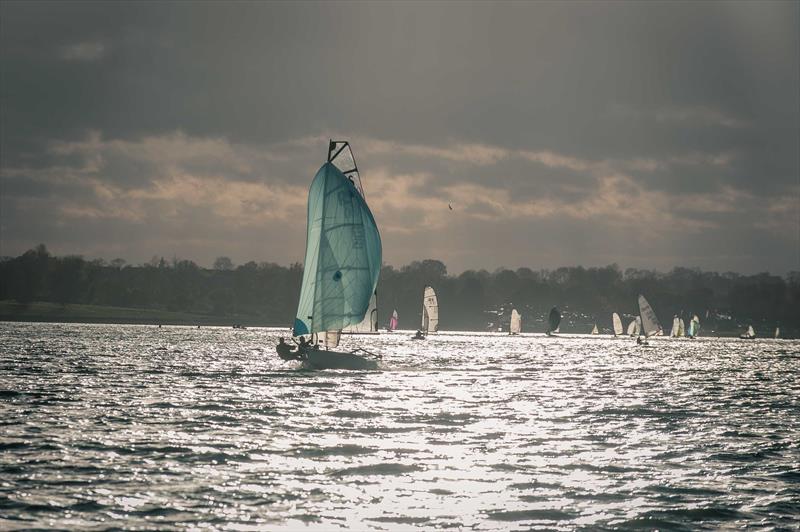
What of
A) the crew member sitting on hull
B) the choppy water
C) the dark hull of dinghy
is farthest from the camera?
the crew member sitting on hull

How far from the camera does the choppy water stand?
2427cm

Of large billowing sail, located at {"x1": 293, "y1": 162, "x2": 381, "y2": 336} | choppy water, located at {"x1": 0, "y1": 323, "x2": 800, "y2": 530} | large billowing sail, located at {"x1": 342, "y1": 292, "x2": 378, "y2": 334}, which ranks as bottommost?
choppy water, located at {"x1": 0, "y1": 323, "x2": 800, "y2": 530}

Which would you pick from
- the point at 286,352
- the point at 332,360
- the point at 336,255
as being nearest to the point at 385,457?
the point at 332,360

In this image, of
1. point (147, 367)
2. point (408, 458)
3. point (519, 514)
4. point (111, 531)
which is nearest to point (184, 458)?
point (408, 458)

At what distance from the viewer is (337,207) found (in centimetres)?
8250

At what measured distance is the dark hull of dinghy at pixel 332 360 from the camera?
261ft

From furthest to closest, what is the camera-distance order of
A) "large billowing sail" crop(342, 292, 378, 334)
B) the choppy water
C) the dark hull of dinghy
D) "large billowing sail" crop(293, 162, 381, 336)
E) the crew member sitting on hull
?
"large billowing sail" crop(342, 292, 378, 334), "large billowing sail" crop(293, 162, 381, 336), the crew member sitting on hull, the dark hull of dinghy, the choppy water

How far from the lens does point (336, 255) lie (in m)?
82.4

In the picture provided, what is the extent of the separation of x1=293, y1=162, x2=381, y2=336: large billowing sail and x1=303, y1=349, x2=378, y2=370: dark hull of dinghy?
115 inches

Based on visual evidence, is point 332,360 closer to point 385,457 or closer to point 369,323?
point 369,323

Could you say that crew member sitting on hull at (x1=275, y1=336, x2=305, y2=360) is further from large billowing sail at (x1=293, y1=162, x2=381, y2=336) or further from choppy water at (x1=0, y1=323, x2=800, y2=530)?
choppy water at (x1=0, y1=323, x2=800, y2=530)

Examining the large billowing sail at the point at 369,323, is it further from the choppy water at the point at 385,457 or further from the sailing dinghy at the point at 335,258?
the choppy water at the point at 385,457

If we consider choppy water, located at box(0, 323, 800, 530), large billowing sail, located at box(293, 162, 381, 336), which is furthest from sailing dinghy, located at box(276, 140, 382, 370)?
choppy water, located at box(0, 323, 800, 530)

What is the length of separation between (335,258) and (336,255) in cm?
26
